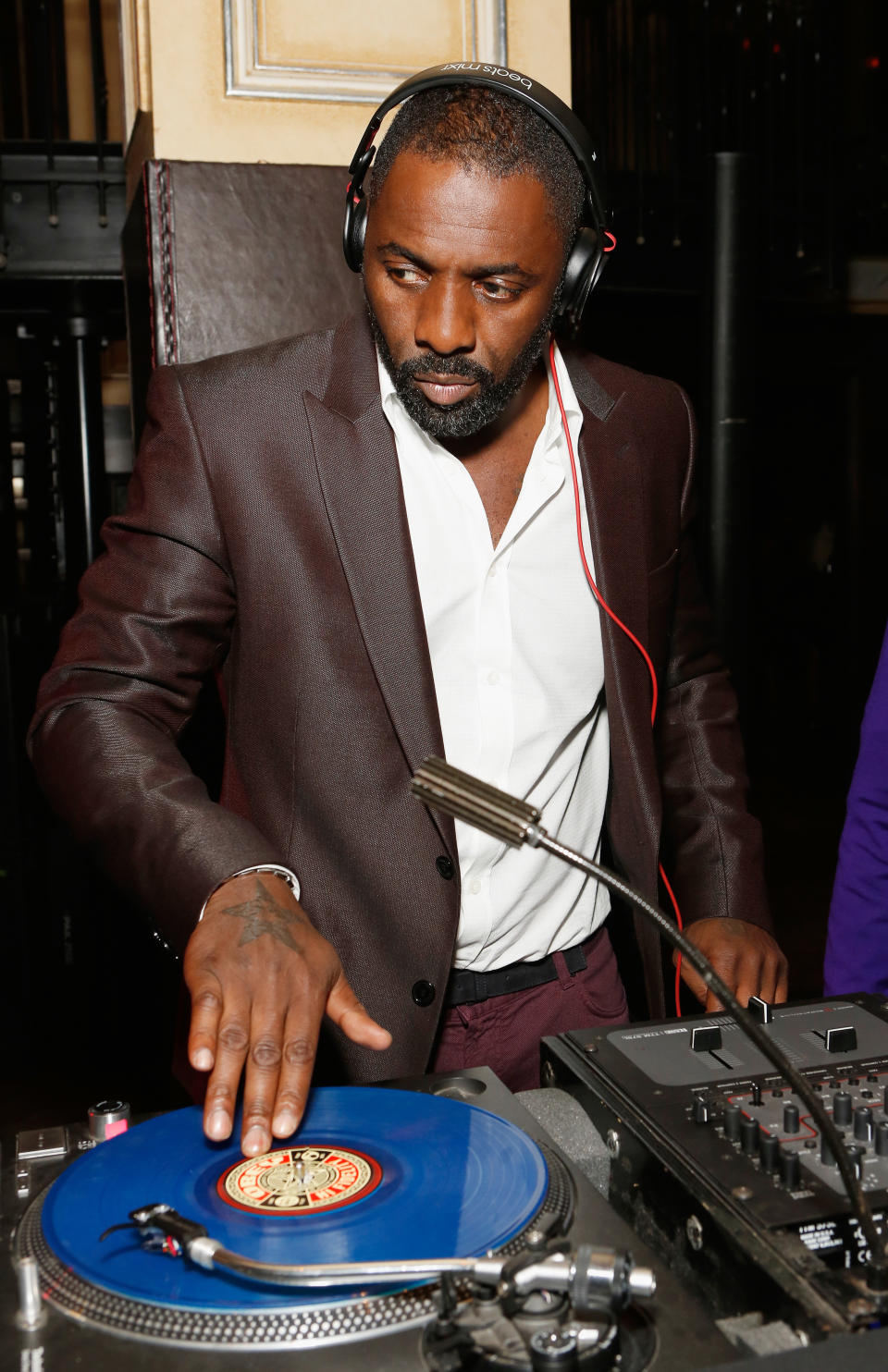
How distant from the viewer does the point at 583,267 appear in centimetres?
146

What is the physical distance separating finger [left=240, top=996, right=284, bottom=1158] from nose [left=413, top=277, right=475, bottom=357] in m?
0.71

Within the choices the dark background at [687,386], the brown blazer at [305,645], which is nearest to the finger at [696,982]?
the brown blazer at [305,645]

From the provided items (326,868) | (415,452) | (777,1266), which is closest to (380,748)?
(326,868)

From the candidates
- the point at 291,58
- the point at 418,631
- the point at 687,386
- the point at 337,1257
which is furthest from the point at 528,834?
the point at 687,386

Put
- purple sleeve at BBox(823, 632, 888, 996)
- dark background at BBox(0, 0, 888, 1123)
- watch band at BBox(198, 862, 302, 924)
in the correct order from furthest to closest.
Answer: dark background at BBox(0, 0, 888, 1123)
purple sleeve at BBox(823, 632, 888, 996)
watch band at BBox(198, 862, 302, 924)

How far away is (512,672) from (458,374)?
1.12 feet

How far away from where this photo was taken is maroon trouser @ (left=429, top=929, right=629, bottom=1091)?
4.83 ft

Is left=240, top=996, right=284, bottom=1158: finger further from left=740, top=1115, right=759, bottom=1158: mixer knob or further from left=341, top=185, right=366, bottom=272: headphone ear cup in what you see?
left=341, top=185, right=366, bottom=272: headphone ear cup

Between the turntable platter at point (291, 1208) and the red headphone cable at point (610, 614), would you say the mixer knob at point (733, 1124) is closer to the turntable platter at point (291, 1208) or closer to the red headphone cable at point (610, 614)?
the turntable platter at point (291, 1208)

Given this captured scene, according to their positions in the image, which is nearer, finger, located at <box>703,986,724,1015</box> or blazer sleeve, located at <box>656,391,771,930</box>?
finger, located at <box>703,986,724,1015</box>

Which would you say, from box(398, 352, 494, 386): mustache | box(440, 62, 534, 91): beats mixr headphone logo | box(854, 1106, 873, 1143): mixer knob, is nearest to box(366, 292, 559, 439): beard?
box(398, 352, 494, 386): mustache

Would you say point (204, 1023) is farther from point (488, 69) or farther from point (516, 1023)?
point (488, 69)

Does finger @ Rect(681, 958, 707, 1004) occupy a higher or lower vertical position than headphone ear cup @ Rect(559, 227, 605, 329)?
lower

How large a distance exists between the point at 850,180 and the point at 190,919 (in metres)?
6.78
